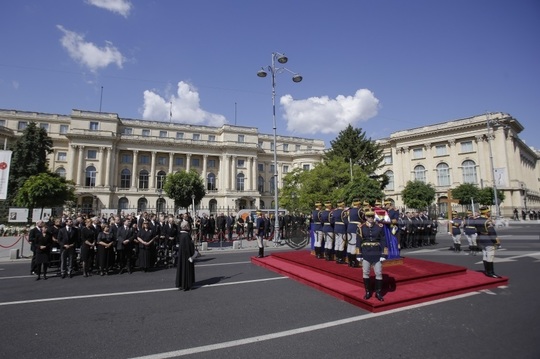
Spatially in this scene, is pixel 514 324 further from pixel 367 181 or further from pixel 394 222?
pixel 367 181

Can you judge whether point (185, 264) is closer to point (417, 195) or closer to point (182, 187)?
point (182, 187)

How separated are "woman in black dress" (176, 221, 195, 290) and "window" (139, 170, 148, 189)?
5254cm

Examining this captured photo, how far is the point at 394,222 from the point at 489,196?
3949 centimetres

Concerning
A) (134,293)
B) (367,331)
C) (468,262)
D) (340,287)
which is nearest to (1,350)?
(134,293)

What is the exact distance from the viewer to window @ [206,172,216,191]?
59391 mm

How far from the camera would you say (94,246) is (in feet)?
35.3

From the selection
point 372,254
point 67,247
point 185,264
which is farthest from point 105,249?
point 372,254

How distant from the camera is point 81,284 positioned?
879 centimetres

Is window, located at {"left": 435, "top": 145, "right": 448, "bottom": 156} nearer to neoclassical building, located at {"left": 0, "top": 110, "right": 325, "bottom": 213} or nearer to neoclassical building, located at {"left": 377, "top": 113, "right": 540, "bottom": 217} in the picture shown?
neoclassical building, located at {"left": 377, "top": 113, "right": 540, "bottom": 217}

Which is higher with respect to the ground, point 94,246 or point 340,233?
point 340,233

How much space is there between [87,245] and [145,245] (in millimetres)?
1966

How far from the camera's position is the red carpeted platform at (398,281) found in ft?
21.0

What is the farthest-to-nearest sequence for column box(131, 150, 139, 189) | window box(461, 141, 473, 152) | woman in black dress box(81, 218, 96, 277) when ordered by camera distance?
column box(131, 150, 139, 189)
window box(461, 141, 473, 152)
woman in black dress box(81, 218, 96, 277)

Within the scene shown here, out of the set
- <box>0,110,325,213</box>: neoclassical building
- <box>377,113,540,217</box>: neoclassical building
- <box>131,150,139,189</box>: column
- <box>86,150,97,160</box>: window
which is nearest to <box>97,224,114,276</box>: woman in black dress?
<box>0,110,325,213</box>: neoclassical building
